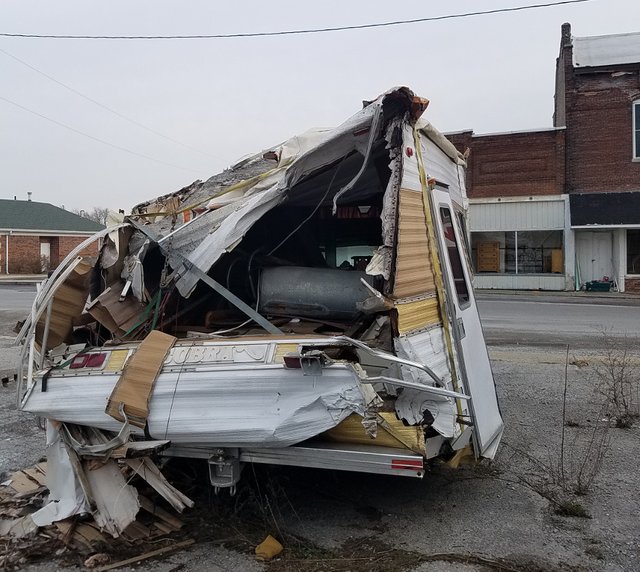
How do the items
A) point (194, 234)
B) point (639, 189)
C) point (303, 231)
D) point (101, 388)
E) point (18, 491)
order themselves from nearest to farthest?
point (101, 388)
point (18, 491)
point (194, 234)
point (303, 231)
point (639, 189)

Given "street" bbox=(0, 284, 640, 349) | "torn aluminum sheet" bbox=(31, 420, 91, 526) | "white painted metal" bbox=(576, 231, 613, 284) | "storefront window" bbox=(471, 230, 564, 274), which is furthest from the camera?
"storefront window" bbox=(471, 230, 564, 274)

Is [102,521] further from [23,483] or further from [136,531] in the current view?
[23,483]

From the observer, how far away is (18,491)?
450cm

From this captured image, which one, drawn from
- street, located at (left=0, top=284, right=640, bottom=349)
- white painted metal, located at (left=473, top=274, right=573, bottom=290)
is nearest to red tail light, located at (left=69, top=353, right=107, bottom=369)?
street, located at (left=0, top=284, right=640, bottom=349)

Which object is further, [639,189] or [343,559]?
[639,189]

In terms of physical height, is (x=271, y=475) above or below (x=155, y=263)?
below

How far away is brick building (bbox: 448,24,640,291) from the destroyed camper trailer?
2242 centimetres

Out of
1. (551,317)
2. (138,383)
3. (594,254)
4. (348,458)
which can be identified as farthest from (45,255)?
(348,458)

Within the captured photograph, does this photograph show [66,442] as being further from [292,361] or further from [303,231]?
[303,231]

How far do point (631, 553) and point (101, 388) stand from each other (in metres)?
3.25

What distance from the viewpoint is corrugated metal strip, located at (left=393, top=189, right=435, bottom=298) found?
3.92m

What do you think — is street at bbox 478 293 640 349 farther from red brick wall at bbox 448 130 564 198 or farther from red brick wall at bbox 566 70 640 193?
red brick wall at bbox 448 130 564 198

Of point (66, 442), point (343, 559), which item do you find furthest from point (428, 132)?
point (66, 442)

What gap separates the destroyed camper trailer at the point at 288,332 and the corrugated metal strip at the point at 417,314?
0.05 ft
